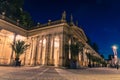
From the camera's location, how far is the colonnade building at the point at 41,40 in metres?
29.9

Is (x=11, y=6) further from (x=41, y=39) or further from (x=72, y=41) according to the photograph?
(x=72, y=41)

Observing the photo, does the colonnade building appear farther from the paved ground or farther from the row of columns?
the paved ground

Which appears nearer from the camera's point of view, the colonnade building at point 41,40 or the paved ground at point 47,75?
the paved ground at point 47,75

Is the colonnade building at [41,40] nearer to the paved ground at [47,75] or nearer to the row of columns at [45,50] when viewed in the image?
the row of columns at [45,50]

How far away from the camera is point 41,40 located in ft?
111

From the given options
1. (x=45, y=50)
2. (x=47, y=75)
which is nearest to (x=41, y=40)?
(x=45, y=50)

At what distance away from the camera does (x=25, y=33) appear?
3609 centimetres

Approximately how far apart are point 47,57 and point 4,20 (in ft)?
42.9

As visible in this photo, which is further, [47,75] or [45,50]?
[45,50]

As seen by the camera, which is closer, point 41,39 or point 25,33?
point 41,39

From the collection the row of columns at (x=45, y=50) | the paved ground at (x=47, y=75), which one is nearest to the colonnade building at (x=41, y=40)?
the row of columns at (x=45, y=50)

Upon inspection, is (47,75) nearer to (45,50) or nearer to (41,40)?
(45,50)

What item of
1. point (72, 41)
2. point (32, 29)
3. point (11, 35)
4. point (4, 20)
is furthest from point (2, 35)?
point (72, 41)

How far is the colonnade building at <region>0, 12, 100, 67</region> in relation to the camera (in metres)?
29.9
